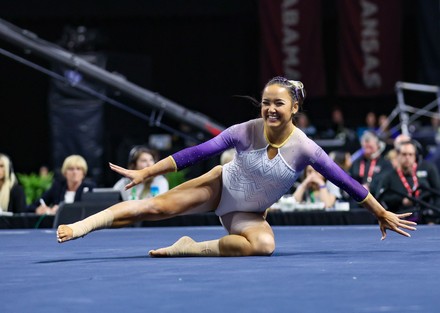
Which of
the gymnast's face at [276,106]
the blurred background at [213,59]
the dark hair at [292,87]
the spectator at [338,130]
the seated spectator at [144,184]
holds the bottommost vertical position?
the seated spectator at [144,184]

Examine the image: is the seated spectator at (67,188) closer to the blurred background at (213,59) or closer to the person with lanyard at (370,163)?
the person with lanyard at (370,163)

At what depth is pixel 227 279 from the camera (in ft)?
13.0

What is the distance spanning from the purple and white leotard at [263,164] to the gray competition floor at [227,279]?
339 mm

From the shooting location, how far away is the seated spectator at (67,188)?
9570mm

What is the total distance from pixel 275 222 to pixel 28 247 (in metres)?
3.55

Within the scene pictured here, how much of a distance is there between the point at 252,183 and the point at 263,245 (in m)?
0.35

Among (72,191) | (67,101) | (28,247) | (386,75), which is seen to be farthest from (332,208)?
(386,75)

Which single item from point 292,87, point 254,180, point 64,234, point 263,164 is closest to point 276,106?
point 292,87

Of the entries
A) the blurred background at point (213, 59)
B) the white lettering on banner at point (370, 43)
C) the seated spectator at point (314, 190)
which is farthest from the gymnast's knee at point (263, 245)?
the white lettering on banner at point (370, 43)

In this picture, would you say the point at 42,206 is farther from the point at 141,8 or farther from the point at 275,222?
the point at 141,8

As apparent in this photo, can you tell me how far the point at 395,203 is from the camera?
9.30 m

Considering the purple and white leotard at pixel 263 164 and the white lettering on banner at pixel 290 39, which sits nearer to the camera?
the purple and white leotard at pixel 263 164

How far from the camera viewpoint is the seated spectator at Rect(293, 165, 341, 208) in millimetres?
9625

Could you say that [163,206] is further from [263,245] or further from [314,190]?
[314,190]
